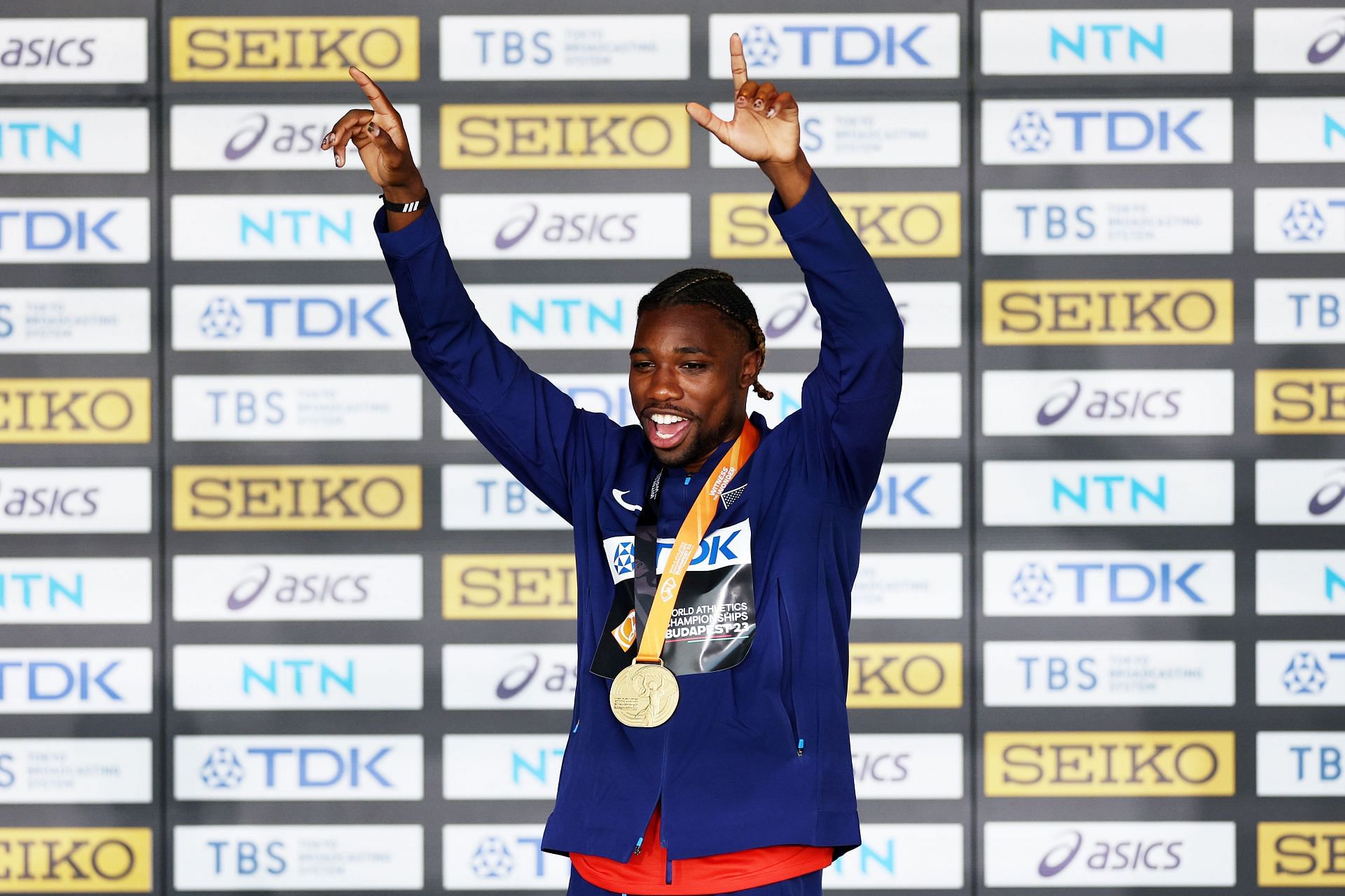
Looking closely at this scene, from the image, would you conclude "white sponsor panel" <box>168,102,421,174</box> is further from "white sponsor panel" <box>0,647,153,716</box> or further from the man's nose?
the man's nose

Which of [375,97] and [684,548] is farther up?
[375,97]

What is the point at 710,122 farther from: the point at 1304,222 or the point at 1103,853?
the point at 1103,853

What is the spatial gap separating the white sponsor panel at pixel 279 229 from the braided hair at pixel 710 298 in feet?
5.65

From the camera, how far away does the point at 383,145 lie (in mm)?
1842

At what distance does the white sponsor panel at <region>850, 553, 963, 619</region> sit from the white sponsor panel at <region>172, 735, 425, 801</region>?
1.30 meters

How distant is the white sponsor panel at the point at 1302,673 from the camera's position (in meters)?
3.38

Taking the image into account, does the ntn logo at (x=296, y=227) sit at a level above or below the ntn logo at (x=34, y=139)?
below

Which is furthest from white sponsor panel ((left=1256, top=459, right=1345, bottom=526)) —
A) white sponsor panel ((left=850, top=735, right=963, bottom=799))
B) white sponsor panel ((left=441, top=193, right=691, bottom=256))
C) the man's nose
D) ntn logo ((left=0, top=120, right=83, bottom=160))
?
ntn logo ((left=0, top=120, right=83, bottom=160))

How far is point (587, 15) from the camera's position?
3406 millimetres

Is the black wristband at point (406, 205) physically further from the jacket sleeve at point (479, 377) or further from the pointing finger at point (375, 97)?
the pointing finger at point (375, 97)

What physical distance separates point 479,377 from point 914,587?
5.80ft

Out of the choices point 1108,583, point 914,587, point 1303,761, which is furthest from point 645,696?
point 1303,761

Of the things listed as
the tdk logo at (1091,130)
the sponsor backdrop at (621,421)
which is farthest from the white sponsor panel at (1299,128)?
the tdk logo at (1091,130)

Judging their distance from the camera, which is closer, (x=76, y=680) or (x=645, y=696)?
(x=645, y=696)
